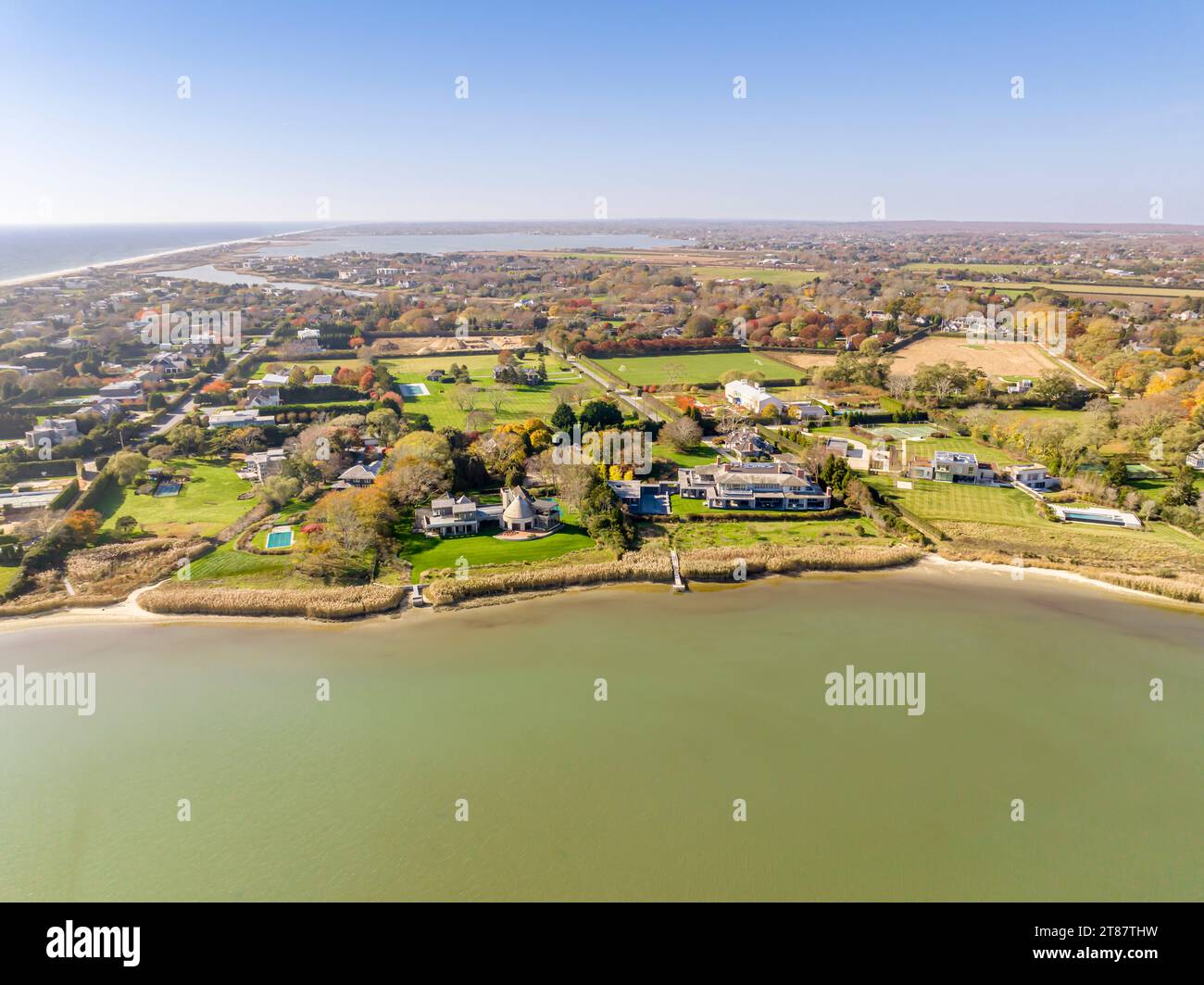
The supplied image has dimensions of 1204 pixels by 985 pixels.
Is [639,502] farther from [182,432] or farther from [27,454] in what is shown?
[27,454]

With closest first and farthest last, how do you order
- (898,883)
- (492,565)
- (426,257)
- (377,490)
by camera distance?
(898,883), (492,565), (377,490), (426,257)

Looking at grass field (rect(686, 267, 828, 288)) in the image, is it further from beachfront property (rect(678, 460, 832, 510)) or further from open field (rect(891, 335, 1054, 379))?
beachfront property (rect(678, 460, 832, 510))

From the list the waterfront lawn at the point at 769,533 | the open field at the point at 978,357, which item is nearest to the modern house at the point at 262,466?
the waterfront lawn at the point at 769,533

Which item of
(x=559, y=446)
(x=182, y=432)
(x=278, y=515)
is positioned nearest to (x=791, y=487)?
(x=559, y=446)

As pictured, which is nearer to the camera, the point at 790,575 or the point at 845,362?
the point at 790,575

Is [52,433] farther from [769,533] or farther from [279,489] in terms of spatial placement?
[769,533]

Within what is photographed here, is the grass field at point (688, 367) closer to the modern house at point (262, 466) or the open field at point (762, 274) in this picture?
the modern house at point (262, 466)

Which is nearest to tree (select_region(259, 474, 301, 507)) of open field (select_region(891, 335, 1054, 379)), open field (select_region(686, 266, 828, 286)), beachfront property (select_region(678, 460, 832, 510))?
beachfront property (select_region(678, 460, 832, 510))
